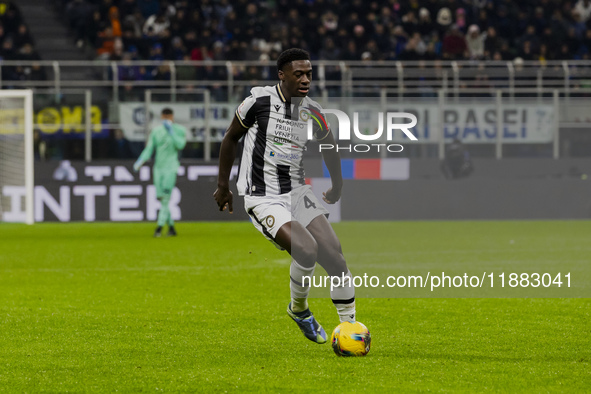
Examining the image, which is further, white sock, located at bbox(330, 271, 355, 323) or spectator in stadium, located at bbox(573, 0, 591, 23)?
spectator in stadium, located at bbox(573, 0, 591, 23)

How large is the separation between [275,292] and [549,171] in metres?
10.6

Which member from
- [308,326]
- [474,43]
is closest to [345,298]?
[308,326]

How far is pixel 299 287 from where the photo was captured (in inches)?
233

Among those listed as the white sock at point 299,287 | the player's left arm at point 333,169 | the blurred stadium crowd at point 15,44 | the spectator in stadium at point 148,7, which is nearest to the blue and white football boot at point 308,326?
the white sock at point 299,287

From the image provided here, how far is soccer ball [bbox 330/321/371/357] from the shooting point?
555 cm

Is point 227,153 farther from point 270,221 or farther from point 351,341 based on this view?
point 351,341

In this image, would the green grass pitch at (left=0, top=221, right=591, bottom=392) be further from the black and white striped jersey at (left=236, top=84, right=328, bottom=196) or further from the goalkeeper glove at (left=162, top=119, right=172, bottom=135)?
the goalkeeper glove at (left=162, top=119, right=172, bottom=135)

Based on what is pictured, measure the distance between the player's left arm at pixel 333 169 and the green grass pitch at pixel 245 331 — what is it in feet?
3.20

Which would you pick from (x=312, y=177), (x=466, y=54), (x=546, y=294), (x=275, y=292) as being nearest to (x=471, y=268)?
(x=546, y=294)

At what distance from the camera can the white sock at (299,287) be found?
19.2 ft

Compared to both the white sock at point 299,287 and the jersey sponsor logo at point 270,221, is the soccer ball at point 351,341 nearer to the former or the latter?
the white sock at point 299,287

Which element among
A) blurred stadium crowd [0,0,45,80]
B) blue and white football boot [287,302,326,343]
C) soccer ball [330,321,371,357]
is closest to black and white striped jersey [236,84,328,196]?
blue and white football boot [287,302,326,343]

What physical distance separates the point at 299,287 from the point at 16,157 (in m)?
10.4

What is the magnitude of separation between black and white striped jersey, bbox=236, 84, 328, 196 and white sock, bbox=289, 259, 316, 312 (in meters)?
0.50
